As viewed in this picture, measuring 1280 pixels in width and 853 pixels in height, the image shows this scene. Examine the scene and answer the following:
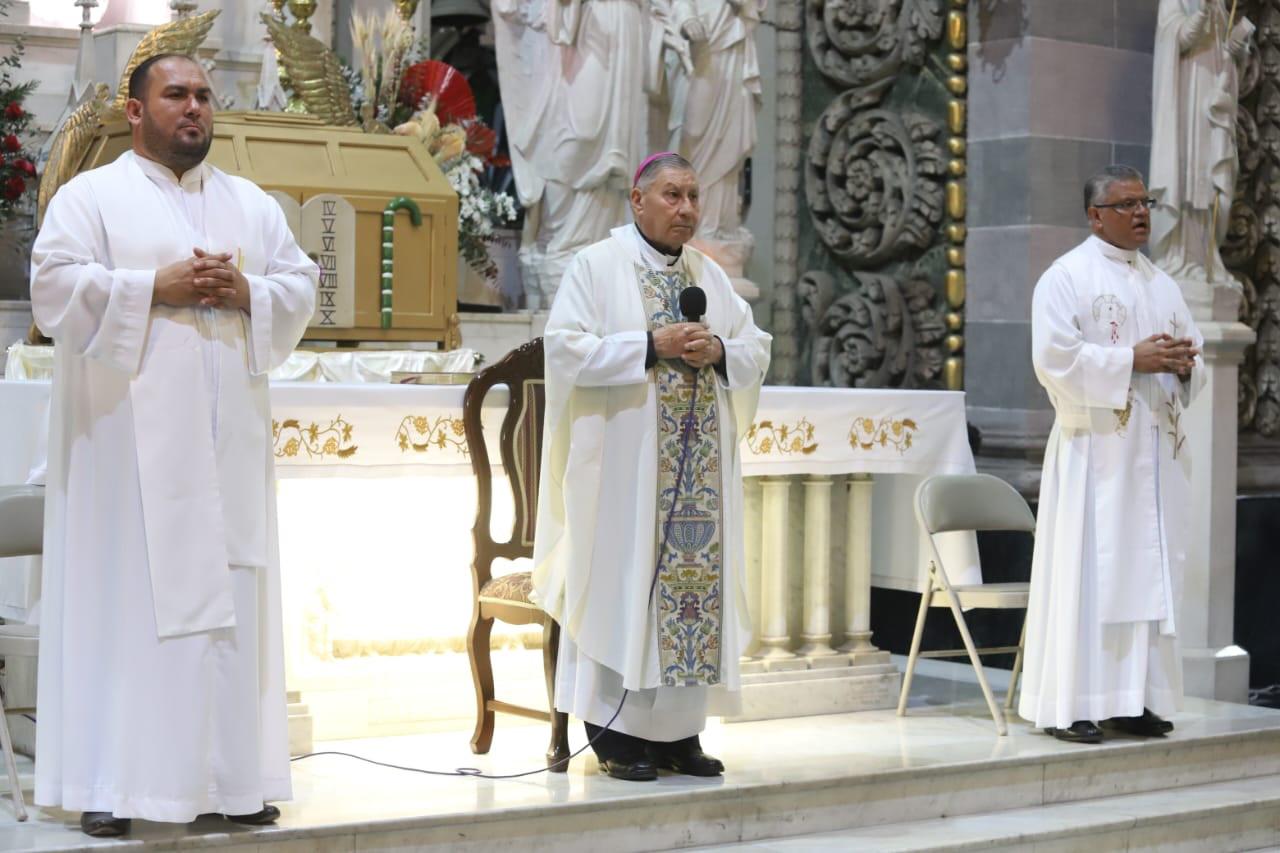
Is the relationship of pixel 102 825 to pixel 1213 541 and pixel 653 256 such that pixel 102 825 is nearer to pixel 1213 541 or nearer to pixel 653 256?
pixel 653 256

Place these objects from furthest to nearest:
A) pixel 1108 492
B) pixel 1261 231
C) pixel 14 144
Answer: pixel 1261 231
pixel 14 144
pixel 1108 492

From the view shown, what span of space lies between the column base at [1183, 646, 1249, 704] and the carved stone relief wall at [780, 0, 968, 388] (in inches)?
72.2

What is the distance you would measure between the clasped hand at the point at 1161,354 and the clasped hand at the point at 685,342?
1.62m

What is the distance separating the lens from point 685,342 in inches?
223

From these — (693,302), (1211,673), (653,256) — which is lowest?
(1211,673)

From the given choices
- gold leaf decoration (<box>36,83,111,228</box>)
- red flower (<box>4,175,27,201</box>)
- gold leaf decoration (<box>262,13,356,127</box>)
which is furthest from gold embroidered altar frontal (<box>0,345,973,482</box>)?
gold leaf decoration (<box>262,13,356,127</box>)

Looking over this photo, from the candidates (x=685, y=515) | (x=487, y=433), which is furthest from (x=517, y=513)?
(x=685, y=515)

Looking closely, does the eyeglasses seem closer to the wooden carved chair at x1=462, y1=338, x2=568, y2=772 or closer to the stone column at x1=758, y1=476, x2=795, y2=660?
the stone column at x1=758, y1=476, x2=795, y2=660

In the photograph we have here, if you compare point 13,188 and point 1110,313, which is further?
point 13,188

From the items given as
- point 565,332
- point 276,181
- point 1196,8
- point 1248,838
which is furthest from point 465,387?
point 1196,8

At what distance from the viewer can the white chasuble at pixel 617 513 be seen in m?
5.71

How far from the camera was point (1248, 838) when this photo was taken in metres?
6.43

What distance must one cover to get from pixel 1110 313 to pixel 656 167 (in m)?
1.79

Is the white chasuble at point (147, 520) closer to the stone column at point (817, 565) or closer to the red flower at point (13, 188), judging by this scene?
the stone column at point (817, 565)
